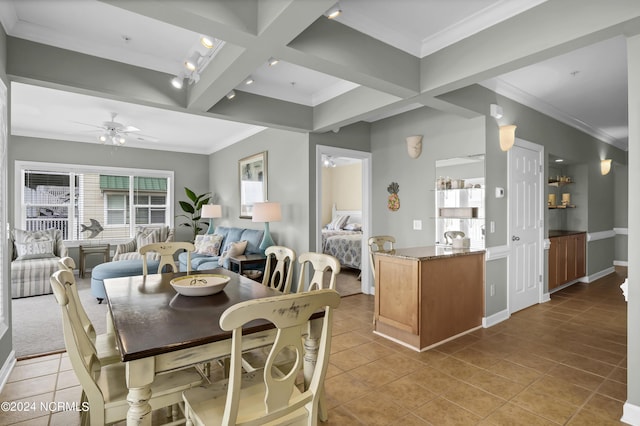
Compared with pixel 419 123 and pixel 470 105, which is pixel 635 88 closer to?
pixel 470 105

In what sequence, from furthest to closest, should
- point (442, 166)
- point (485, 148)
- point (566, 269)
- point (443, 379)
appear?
point (566, 269)
point (442, 166)
point (485, 148)
point (443, 379)

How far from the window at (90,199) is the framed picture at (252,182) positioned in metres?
2.31

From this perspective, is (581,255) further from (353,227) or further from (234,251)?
(234,251)

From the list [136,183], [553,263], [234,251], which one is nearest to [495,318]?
[553,263]

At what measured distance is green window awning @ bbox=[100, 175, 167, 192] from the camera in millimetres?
6848

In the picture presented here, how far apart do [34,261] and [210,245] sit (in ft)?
8.49

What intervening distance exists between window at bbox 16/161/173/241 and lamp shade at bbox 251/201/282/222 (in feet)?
12.5

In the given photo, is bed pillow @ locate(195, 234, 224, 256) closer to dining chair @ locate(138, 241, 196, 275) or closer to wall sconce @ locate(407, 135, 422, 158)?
dining chair @ locate(138, 241, 196, 275)

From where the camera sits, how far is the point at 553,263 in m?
4.99

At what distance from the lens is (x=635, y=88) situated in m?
2.02

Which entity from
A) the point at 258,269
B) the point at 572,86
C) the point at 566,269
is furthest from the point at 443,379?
the point at 566,269

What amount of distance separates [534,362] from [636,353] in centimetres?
91

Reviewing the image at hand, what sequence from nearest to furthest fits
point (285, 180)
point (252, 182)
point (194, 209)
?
1. point (285, 180)
2. point (252, 182)
3. point (194, 209)

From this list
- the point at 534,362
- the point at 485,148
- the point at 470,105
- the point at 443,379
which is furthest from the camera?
the point at 485,148
